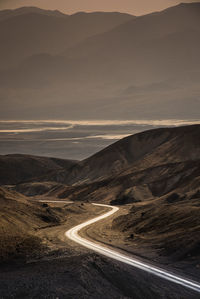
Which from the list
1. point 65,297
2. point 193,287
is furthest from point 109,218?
point 65,297

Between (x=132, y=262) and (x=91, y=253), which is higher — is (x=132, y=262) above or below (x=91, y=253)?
below

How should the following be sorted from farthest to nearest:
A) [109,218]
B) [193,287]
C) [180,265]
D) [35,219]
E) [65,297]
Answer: [109,218] < [35,219] < [180,265] < [193,287] < [65,297]

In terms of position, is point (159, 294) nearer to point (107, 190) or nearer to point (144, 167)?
Answer: point (107, 190)

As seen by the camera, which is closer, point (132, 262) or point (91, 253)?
point (91, 253)

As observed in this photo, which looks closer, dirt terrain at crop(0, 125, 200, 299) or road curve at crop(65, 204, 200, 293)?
dirt terrain at crop(0, 125, 200, 299)

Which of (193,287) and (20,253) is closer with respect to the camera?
(193,287)

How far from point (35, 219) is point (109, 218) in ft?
54.2

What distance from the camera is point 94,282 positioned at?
116 feet

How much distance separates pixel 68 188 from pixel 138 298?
161 metres

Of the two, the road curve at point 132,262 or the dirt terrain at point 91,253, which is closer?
the dirt terrain at point 91,253

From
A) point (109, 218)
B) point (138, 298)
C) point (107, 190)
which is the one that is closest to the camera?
point (138, 298)

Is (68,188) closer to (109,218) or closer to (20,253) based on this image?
(109,218)

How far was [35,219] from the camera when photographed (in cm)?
8706

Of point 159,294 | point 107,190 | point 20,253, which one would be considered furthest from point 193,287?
point 107,190
